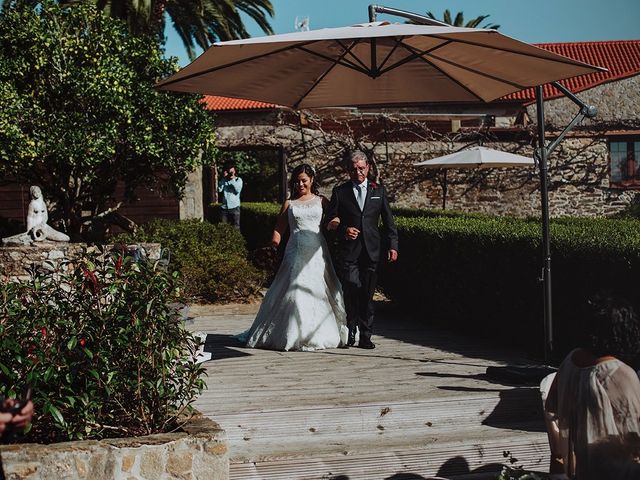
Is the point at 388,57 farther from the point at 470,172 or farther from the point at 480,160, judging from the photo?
the point at 470,172

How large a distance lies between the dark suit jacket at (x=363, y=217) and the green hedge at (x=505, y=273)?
1.12 metres

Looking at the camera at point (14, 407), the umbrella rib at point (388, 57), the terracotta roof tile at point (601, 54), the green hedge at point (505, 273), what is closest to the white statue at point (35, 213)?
the green hedge at point (505, 273)

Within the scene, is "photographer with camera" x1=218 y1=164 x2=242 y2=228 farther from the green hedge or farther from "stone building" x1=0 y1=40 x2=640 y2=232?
"stone building" x1=0 y1=40 x2=640 y2=232

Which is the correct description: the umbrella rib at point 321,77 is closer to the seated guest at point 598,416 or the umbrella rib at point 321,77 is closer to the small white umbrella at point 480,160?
the seated guest at point 598,416

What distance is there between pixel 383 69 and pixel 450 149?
17154mm

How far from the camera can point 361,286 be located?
29.2 feet

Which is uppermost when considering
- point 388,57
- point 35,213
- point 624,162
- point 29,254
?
point 388,57

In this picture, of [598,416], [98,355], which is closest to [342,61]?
[98,355]

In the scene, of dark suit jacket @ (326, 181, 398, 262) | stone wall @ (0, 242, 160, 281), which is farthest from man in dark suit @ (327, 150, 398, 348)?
stone wall @ (0, 242, 160, 281)

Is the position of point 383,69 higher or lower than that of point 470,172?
higher

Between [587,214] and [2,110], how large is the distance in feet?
55.7

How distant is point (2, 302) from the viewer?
5434 millimetres

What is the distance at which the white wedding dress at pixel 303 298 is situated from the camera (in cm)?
886

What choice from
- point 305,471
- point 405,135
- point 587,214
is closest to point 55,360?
point 305,471
